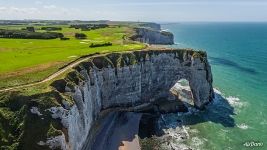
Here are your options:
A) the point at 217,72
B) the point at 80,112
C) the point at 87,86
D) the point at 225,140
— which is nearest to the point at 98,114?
the point at 87,86

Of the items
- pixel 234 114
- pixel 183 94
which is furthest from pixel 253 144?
pixel 183 94

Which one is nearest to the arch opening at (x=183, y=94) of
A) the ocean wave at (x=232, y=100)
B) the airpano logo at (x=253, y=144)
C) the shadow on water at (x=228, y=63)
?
the ocean wave at (x=232, y=100)

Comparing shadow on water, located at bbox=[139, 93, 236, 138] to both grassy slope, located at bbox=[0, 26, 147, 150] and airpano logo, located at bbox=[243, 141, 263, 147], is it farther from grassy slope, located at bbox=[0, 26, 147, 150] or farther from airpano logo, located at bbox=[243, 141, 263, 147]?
grassy slope, located at bbox=[0, 26, 147, 150]

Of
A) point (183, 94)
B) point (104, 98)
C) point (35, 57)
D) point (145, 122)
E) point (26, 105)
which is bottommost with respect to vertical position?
point (145, 122)

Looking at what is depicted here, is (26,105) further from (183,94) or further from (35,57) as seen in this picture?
(183,94)

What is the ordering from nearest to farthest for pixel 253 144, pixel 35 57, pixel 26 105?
pixel 26 105, pixel 253 144, pixel 35 57
